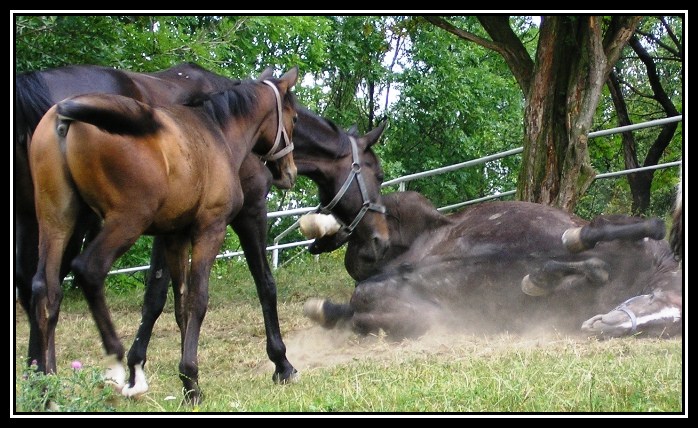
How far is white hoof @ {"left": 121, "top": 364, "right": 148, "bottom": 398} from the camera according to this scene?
5.89m

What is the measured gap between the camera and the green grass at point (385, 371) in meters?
4.75

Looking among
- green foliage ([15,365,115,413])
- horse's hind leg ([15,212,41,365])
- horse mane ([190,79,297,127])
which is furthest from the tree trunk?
green foliage ([15,365,115,413])

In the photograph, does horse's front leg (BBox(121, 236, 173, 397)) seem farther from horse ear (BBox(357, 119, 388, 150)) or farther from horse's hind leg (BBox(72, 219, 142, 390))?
horse ear (BBox(357, 119, 388, 150))

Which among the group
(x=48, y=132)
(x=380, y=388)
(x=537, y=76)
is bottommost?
(x=380, y=388)

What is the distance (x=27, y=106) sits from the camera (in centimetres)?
615

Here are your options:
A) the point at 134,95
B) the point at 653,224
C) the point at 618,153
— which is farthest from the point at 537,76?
the point at 618,153

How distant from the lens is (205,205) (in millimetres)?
5906

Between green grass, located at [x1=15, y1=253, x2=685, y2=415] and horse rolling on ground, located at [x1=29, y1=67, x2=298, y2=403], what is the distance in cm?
46

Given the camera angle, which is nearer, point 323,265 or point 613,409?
point 613,409

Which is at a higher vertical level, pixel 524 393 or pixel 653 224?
pixel 653 224

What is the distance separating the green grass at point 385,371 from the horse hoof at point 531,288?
0.35 meters
